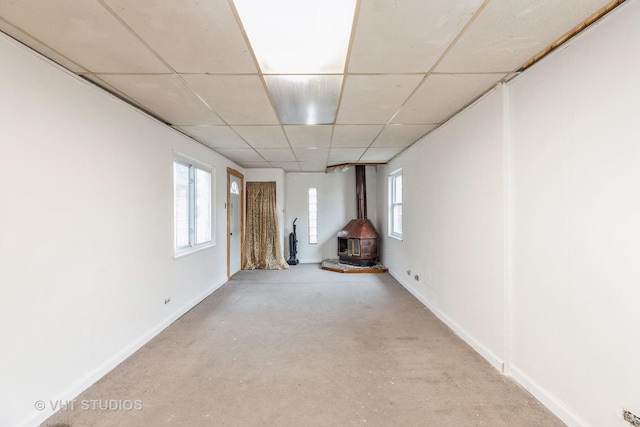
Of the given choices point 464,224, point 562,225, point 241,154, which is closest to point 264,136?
point 241,154

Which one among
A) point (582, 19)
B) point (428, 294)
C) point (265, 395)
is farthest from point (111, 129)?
point (428, 294)

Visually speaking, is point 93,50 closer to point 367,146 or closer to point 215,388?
point 215,388

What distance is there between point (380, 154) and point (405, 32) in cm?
328

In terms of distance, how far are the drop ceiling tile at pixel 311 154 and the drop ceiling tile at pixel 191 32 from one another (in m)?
2.44

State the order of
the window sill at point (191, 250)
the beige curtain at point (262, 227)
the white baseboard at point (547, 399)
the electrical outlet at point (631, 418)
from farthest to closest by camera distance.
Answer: the beige curtain at point (262, 227)
the window sill at point (191, 250)
the white baseboard at point (547, 399)
the electrical outlet at point (631, 418)

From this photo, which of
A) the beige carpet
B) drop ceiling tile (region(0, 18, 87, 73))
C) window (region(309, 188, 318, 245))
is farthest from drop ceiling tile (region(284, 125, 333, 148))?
window (region(309, 188, 318, 245))

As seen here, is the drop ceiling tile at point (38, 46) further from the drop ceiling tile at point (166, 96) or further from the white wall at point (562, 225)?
the white wall at point (562, 225)

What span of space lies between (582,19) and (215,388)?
3193 millimetres

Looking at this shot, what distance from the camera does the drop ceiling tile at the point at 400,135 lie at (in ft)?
10.6

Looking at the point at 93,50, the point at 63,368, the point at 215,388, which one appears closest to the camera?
the point at 93,50

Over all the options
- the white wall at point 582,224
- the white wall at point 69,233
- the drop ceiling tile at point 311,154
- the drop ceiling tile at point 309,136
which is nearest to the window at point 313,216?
the drop ceiling tile at point 311,154

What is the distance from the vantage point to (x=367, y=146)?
411 centimetres

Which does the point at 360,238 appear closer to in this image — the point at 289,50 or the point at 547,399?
the point at 547,399

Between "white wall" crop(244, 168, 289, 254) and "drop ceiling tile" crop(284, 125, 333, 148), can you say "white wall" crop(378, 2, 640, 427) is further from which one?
"white wall" crop(244, 168, 289, 254)
